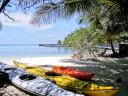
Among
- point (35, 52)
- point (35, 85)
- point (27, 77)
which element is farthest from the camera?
point (35, 52)

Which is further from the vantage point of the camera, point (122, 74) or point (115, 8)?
point (122, 74)

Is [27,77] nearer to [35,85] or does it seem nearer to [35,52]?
[35,85]

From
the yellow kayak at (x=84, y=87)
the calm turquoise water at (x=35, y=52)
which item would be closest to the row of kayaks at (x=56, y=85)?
the yellow kayak at (x=84, y=87)

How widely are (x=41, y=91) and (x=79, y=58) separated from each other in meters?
12.0

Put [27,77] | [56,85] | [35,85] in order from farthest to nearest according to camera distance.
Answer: [27,77]
[35,85]
[56,85]

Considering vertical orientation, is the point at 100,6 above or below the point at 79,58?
above

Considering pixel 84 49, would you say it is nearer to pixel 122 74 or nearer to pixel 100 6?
pixel 122 74

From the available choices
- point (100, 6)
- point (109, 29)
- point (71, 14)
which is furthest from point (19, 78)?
point (109, 29)

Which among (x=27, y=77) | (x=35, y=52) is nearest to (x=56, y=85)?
(x=27, y=77)

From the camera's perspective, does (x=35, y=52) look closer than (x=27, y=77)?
No

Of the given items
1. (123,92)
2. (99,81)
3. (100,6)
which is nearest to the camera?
(123,92)

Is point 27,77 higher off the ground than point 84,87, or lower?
higher

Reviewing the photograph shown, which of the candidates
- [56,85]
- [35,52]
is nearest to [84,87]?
[56,85]

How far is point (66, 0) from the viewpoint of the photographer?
1105 centimetres
